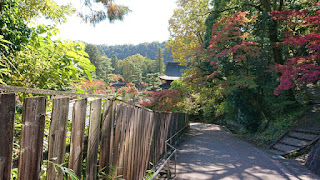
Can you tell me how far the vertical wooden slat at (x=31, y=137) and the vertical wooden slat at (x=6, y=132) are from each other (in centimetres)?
9

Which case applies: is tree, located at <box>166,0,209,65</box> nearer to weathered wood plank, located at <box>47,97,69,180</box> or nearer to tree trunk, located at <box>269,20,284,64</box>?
tree trunk, located at <box>269,20,284,64</box>

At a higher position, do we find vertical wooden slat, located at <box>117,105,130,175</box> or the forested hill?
the forested hill

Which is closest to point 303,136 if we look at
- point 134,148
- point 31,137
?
point 134,148

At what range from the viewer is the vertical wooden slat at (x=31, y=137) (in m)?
1.18

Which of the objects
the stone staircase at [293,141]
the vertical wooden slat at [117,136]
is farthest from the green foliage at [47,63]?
the stone staircase at [293,141]

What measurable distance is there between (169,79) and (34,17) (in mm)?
31844

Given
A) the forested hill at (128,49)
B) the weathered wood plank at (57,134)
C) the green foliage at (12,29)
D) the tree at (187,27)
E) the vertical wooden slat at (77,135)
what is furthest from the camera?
the forested hill at (128,49)

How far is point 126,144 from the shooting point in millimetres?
2873

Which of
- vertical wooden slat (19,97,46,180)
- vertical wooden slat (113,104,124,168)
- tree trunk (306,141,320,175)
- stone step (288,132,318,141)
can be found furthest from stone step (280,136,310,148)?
vertical wooden slat (19,97,46,180)

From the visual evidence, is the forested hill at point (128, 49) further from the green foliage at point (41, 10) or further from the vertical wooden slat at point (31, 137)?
the vertical wooden slat at point (31, 137)

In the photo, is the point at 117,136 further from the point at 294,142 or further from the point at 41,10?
the point at 294,142

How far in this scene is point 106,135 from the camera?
88.3 inches

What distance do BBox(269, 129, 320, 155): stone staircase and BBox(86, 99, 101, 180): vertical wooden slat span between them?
26.8ft

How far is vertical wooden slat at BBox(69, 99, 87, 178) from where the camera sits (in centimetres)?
162
